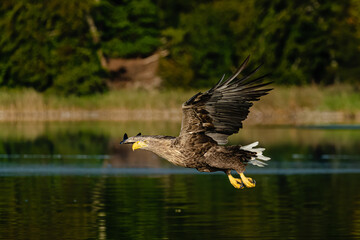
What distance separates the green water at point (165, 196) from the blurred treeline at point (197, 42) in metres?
29.1

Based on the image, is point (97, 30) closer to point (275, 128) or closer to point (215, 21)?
point (215, 21)

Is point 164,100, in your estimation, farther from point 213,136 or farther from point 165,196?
point 213,136

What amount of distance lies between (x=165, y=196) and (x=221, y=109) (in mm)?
9878

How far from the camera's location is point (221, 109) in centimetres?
1491

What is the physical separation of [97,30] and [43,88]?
23.9 ft

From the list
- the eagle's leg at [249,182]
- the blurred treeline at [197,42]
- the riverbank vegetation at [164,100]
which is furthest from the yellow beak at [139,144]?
the blurred treeline at [197,42]

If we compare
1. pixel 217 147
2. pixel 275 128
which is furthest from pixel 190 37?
pixel 217 147

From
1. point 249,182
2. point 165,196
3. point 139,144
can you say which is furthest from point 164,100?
point 249,182

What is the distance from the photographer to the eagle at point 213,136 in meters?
14.2

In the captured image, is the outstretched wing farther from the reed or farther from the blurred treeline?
the blurred treeline

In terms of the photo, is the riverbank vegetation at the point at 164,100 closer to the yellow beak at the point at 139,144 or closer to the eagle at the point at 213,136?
the eagle at the point at 213,136

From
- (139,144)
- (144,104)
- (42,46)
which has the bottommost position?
(139,144)

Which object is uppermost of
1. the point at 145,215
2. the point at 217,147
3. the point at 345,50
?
the point at 345,50

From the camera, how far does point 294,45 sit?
72250 millimetres
